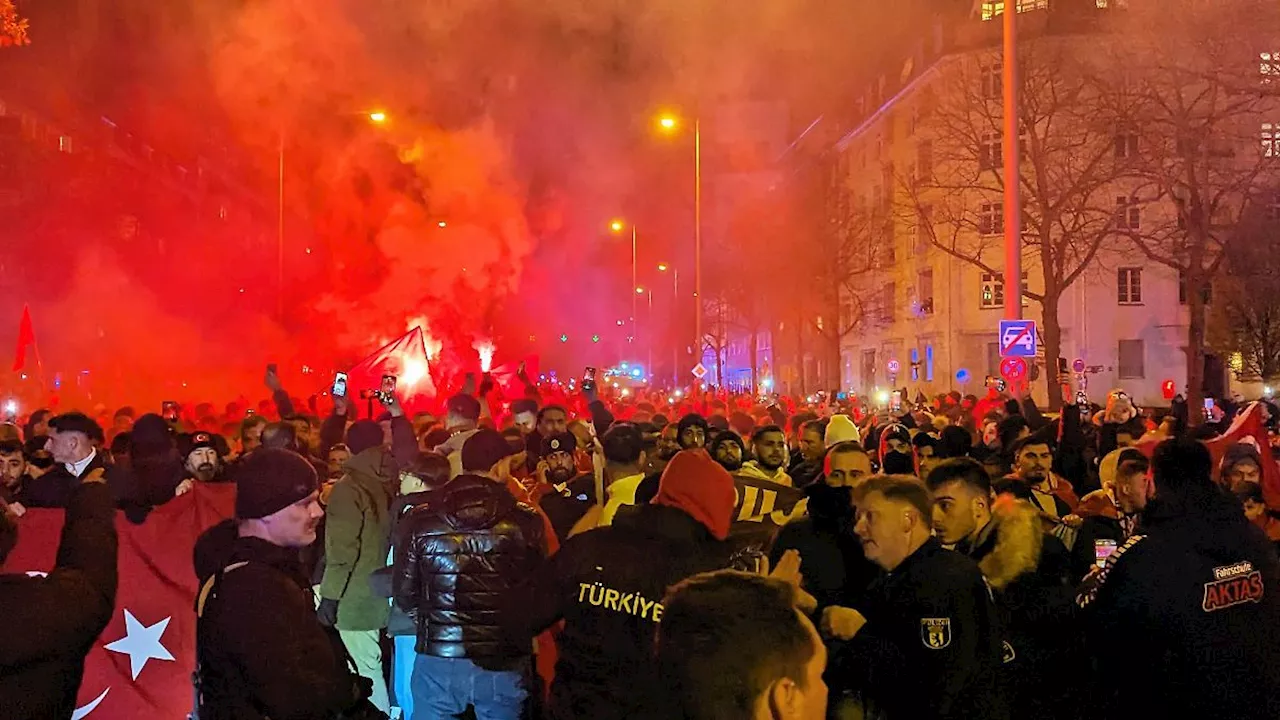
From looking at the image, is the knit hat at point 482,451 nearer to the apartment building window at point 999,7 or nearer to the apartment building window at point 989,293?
the apartment building window at point 989,293

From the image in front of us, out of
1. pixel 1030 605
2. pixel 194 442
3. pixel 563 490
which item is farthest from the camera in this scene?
pixel 194 442

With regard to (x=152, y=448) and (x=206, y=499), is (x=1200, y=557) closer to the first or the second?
(x=206, y=499)

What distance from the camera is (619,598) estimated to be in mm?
3957

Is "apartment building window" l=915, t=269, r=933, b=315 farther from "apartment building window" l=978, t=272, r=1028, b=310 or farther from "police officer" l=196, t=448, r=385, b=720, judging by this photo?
"police officer" l=196, t=448, r=385, b=720

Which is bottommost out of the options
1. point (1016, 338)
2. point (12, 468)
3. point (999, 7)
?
point (12, 468)

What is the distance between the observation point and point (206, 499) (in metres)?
6.71

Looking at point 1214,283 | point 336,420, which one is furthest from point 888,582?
point 1214,283

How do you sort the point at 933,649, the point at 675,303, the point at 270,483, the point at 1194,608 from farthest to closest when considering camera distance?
the point at 675,303 < the point at 1194,608 < the point at 933,649 < the point at 270,483

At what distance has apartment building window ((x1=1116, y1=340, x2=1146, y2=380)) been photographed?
150 feet

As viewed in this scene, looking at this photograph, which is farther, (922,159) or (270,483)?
(922,159)

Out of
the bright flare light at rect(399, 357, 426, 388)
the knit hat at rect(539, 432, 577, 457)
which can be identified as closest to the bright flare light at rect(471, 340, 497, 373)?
the bright flare light at rect(399, 357, 426, 388)

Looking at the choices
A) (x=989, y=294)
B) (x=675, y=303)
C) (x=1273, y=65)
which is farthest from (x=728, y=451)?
(x=675, y=303)

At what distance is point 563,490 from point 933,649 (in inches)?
174

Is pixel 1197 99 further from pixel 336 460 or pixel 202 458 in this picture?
pixel 202 458
